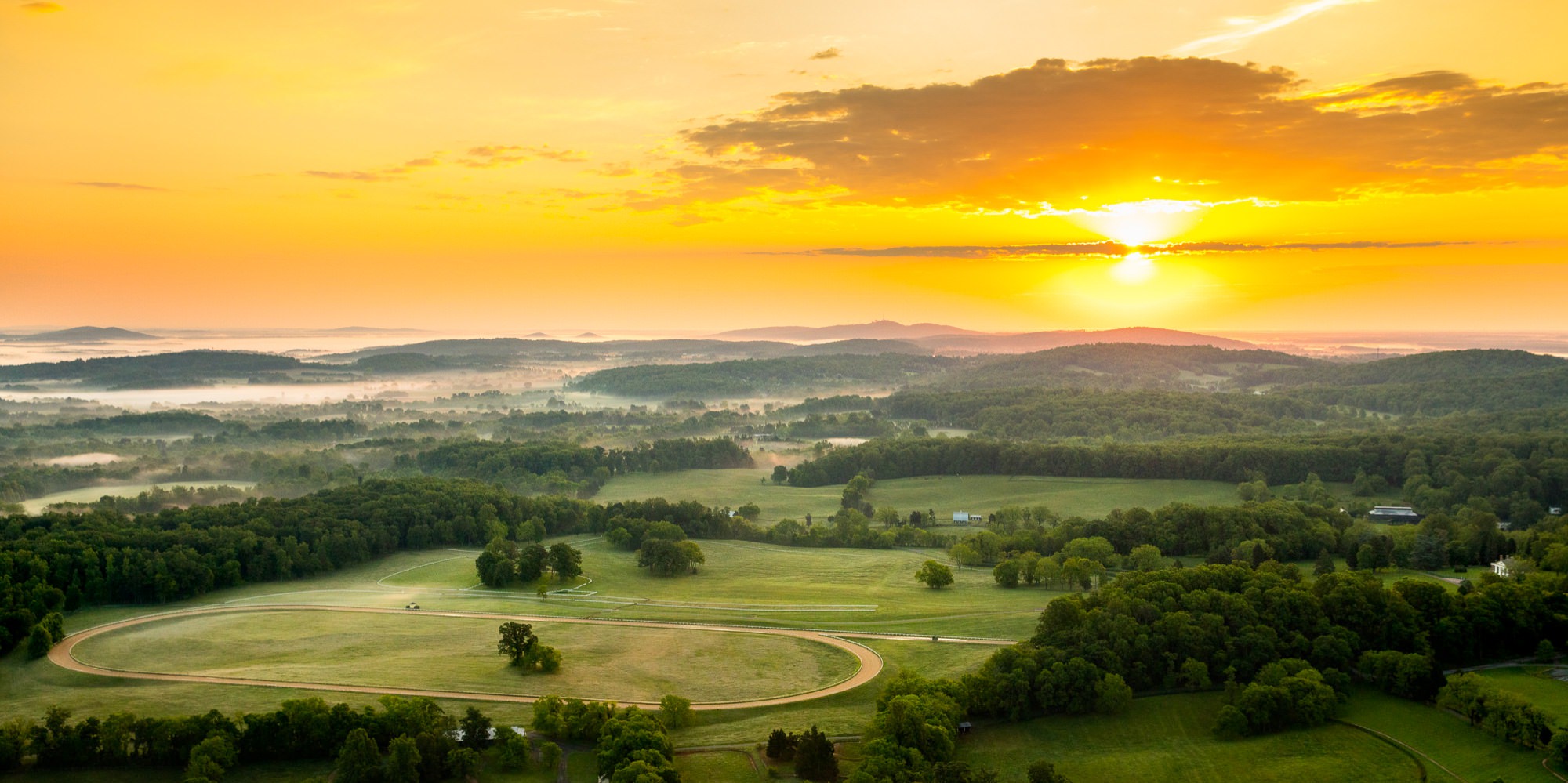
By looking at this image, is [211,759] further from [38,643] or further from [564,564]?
[564,564]

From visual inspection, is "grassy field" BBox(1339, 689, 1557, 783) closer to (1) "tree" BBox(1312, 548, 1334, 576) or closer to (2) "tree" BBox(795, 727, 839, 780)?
(1) "tree" BBox(1312, 548, 1334, 576)

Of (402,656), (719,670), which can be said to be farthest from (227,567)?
(719,670)

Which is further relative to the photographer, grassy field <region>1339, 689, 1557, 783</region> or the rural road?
the rural road

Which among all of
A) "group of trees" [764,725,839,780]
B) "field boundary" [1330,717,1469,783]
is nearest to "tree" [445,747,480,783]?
"group of trees" [764,725,839,780]

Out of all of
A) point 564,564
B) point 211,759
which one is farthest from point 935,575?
point 211,759

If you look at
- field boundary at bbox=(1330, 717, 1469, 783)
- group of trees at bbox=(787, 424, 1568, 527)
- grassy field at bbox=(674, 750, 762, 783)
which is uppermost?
group of trees at bbox=(787, 424, 1568, 527)

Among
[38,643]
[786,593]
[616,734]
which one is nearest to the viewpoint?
[616,734]

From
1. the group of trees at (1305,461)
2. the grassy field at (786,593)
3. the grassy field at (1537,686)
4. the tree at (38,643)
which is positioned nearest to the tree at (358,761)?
the grassy field at (786,593)
